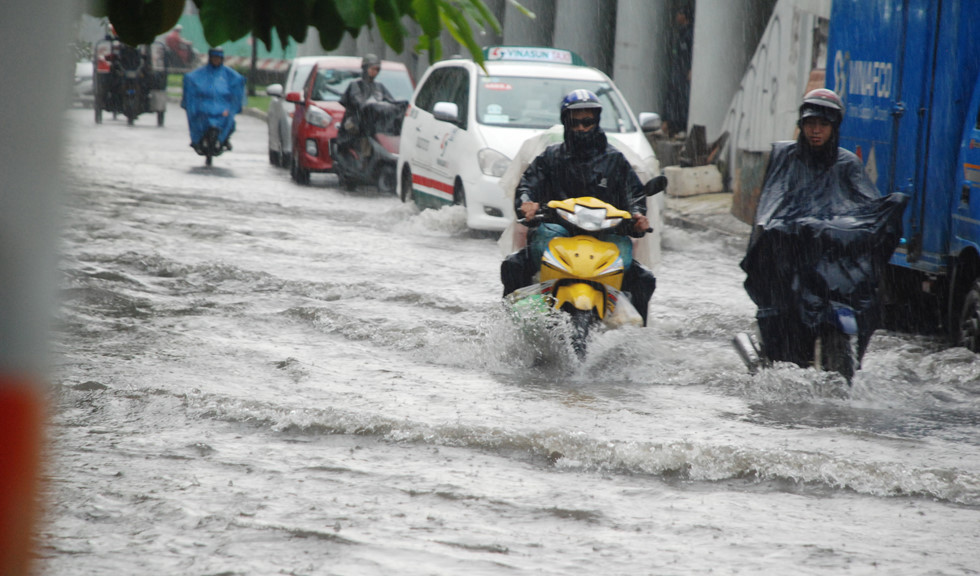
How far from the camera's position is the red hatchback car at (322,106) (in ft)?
62.6

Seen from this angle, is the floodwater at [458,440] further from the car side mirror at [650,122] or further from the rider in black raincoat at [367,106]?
the rider in black raincoat at [367,106]

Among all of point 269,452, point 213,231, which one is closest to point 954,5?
point 269,452

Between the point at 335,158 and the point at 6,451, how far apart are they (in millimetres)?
17528

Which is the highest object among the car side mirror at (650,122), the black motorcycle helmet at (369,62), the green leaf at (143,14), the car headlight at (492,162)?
the black motorcycle helmet at (369,62)

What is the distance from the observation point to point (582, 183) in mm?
7707

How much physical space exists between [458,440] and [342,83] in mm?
14958

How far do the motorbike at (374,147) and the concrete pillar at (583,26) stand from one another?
772 cm

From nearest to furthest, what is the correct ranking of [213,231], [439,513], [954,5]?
[439,513]
[954,5]
[213,231]

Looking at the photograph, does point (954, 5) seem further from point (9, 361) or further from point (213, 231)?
point (9, 361)

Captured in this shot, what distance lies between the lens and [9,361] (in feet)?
4.38

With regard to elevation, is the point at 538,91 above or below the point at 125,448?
above

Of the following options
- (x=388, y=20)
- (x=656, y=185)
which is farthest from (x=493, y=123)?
(x=388, y=20)

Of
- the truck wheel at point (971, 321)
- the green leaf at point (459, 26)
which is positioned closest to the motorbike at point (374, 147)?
the truck wheel at point (971, 321)

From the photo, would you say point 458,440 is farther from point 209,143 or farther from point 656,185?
point 209,143
